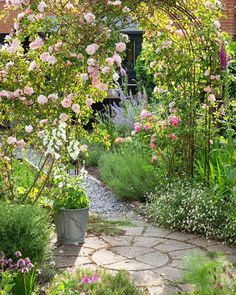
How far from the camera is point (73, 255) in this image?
17.4ft

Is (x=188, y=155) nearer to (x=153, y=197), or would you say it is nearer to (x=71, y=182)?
(x=153, y=197)

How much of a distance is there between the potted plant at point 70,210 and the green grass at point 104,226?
1.36 feet

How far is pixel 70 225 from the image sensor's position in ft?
18.2

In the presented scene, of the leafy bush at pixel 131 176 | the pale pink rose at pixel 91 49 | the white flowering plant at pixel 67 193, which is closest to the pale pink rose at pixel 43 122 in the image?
the white flowering plant at pixel 67 193

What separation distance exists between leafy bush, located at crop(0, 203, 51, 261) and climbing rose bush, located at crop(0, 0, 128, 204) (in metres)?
0.78

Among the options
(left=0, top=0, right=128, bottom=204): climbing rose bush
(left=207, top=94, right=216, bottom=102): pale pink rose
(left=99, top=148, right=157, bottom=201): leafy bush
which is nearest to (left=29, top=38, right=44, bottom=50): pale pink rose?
(left=0, top=0, right=128, bottom=204): climbing rose bush

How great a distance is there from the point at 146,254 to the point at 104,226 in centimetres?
98

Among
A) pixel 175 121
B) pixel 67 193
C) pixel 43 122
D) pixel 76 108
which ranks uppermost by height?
pixel 76 108

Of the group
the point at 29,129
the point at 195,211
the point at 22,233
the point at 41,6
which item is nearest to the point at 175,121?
the point at 195,211

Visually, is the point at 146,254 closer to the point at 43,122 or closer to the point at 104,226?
the point at 104,226

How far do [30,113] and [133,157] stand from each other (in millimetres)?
2816

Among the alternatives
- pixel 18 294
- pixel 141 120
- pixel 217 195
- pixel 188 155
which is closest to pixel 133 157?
pixel 141 120

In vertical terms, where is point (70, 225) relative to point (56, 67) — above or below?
below

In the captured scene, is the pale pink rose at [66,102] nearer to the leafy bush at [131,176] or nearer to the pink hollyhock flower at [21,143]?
the pink hollyhock flower at [21,143]
